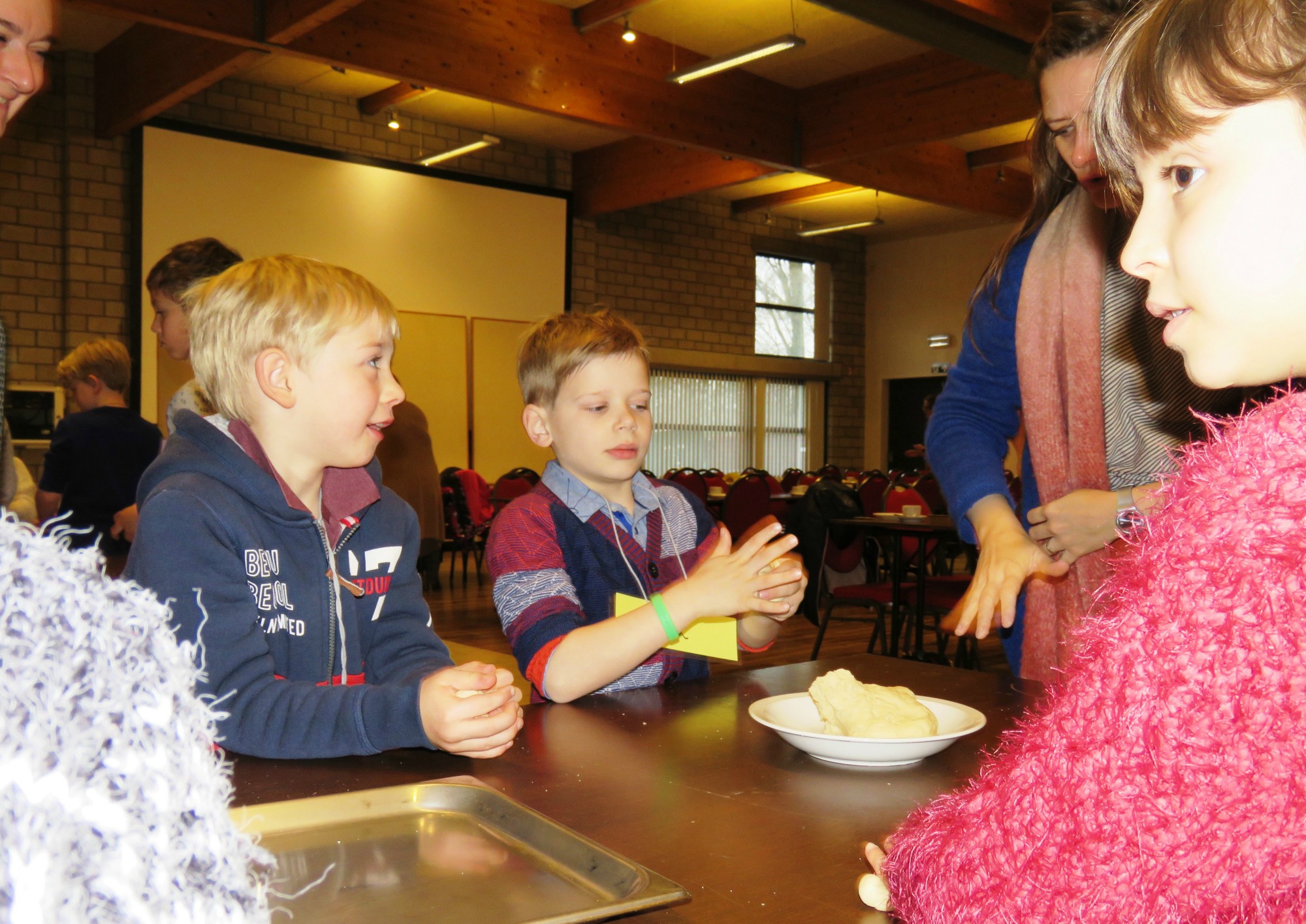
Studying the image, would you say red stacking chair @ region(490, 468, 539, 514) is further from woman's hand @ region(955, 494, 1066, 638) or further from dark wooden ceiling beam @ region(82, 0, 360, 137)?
woman's hand @ region(955, 494, 1066, 638)

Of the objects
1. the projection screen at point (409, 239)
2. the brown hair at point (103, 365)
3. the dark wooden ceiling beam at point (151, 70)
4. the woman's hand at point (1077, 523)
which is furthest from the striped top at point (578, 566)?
the projection screen at point (409, 239)

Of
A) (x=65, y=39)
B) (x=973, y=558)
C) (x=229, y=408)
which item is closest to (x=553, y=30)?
(x=65, y=39)

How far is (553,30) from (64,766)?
757 centimetres

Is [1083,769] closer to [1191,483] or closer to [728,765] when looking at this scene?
[1191,483]

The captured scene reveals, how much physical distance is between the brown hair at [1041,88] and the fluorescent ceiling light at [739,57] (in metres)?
4.96

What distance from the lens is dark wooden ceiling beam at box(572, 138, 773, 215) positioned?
362 inches

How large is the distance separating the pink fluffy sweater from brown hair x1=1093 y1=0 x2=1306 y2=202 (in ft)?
0.57

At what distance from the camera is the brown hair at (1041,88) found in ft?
4.41

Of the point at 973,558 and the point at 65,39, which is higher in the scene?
the point at 65,39

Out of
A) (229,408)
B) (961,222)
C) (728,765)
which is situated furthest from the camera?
(961,222)

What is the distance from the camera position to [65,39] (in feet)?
25.3

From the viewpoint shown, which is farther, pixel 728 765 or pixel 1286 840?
pixel 728 765

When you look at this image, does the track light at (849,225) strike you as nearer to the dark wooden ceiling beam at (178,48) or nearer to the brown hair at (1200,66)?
the dark wooden ceiling beam at (178,48)

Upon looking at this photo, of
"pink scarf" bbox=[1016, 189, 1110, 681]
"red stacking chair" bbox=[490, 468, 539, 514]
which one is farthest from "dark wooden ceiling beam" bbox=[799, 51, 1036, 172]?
"pink scarf" bbox=[1016, 189, 1110, 681]
